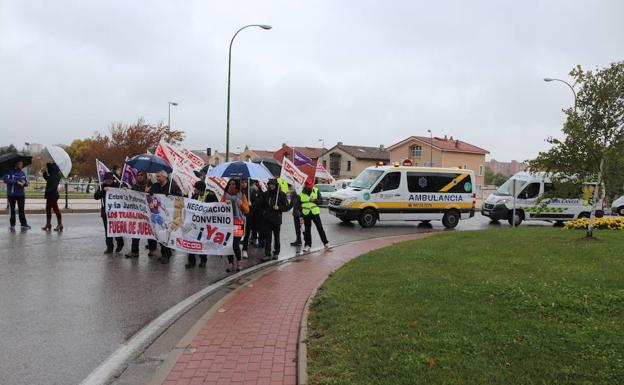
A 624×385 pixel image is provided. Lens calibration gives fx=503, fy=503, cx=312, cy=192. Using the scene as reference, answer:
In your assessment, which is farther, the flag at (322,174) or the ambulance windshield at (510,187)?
the ambulance windshield at (510,187)

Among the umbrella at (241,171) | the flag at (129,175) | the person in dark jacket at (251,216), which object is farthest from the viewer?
the flag at (129,175)

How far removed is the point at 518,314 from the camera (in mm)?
5266

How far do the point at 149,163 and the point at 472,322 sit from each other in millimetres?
8878

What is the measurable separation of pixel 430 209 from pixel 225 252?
1139 centimetres

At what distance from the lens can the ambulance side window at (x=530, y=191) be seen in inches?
807

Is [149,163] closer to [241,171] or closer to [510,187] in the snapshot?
[241,171]

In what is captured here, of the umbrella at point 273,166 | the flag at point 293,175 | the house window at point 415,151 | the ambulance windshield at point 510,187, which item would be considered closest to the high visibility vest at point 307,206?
the flag at point 293,175

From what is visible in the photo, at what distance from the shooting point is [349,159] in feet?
262

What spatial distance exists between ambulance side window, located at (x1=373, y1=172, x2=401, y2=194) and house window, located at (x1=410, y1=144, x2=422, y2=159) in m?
52.4

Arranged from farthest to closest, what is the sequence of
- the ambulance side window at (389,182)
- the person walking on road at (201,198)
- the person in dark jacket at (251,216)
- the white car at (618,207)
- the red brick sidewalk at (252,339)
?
the white car at (618,207), the ambulance side window at (389,182), the person in dark jacket at (251,216), the person walking on road at (201,198), the red brick sidewalk at (252,339)

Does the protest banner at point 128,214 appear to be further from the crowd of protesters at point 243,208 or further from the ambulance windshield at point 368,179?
the ambulance windshield at point 368,179

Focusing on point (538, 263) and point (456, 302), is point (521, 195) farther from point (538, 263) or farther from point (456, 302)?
point (456, 302)

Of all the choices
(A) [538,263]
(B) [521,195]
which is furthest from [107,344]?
(B) [521,195]

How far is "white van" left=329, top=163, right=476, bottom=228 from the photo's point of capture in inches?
714
